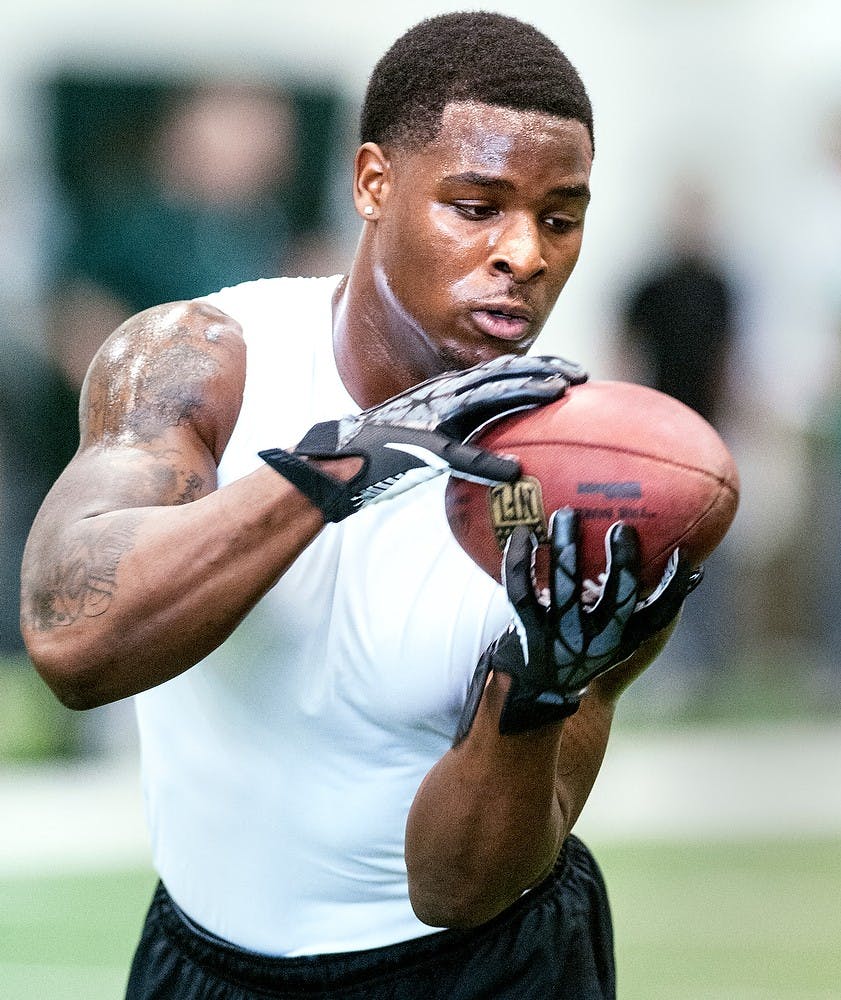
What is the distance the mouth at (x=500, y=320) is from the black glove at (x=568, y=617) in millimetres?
514

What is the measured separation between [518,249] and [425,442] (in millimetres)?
503

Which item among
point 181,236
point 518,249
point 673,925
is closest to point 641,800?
point 673,925

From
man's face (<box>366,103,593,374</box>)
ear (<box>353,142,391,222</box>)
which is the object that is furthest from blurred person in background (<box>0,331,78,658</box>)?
man's face (<box>366,103,593,374</box>)

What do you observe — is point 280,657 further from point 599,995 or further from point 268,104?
point 268,104

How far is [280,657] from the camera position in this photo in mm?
2629

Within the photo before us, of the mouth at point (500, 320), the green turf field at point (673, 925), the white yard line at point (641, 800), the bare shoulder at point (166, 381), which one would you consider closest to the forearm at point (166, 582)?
the bare shoulder at point (166, 381)

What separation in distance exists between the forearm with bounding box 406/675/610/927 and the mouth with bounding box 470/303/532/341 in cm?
56

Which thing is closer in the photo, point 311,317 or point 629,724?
point 311,317

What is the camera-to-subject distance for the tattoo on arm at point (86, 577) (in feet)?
7.51

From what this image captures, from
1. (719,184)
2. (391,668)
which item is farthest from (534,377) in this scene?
(719,184)

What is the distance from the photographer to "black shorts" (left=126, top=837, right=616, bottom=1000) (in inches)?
106

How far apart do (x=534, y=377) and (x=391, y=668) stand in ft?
1.86

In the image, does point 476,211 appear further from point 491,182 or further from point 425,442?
point 425,442

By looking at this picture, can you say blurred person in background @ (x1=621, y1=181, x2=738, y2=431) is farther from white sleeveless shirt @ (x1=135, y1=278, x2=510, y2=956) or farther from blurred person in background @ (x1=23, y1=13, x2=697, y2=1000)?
white sleeveless shirt @ (x1=135, y1=278, x2=510, y2=956)
